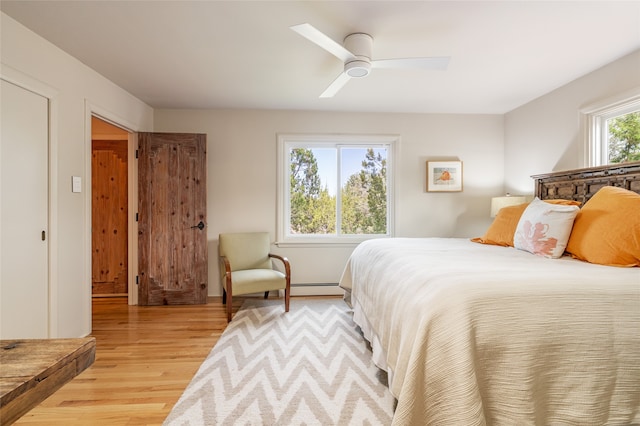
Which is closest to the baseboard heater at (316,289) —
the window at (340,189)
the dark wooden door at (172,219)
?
the window at (340,189)

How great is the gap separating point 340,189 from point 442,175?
1.41m

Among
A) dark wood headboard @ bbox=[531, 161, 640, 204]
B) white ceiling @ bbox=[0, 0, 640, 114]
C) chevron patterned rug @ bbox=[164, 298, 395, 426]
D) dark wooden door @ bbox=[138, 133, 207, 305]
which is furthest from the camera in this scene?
dark wooden door @ bbox=[138, 133, 207, 305]

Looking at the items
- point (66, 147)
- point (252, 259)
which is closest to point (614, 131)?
point (252, 259)

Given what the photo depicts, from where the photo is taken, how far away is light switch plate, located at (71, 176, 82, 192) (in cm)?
259

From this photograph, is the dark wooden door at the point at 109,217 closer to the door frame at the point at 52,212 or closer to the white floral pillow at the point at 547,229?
the door frame at the point at 52,212

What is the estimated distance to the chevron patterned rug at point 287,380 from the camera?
1.66 meters

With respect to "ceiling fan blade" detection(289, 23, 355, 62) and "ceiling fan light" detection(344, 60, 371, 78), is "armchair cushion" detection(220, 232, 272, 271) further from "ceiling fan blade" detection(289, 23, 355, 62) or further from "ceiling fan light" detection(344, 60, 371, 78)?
"ceiling fan blade" detection(289, 23, 355, 62)

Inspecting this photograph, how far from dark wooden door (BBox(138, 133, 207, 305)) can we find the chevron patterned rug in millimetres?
1080

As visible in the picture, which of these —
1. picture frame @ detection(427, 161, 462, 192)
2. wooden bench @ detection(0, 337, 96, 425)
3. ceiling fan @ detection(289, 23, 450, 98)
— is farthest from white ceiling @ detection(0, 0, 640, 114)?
wooden bench @ detection(0, 337, 96, 425)

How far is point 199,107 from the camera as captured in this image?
3828 mm

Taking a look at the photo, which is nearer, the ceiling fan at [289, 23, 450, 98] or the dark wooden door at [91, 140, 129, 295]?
the ceiling fan at [289, 23, 450, 98]

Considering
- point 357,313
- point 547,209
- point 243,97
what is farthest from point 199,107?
point 547,209

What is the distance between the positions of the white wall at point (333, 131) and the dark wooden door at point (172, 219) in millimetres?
254

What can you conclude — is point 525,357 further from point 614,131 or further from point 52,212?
point 52,212
